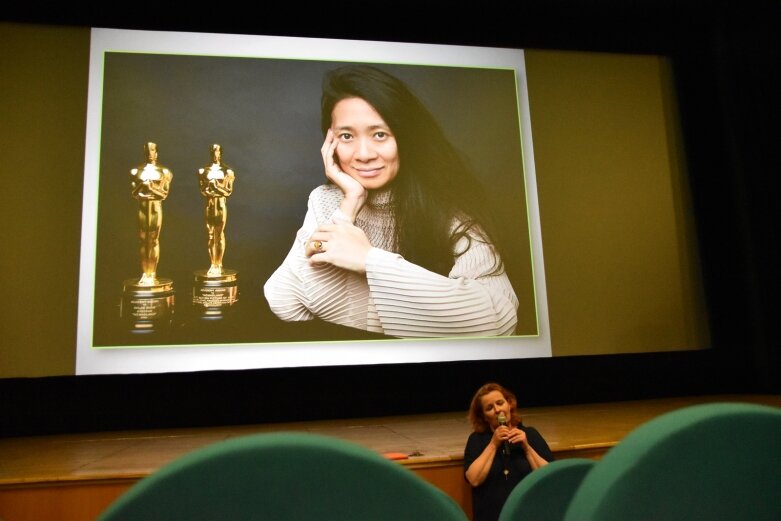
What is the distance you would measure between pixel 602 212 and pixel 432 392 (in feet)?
6.20

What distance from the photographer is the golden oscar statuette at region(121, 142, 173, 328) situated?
152 inches

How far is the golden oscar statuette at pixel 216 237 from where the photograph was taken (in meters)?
3.98

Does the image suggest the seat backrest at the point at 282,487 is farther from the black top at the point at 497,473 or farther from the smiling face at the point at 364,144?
the smiling face at the point at 364,144

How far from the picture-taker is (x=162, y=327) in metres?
3.88

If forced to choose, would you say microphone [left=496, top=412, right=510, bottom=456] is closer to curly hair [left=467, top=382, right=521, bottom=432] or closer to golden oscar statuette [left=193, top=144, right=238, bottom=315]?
curly hair [left=467, top=382, right=521, bottom=432]

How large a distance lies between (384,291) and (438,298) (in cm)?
37

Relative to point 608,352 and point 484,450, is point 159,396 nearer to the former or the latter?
point 484,450

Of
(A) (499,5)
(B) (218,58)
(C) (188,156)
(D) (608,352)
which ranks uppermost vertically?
(A) (499,5)

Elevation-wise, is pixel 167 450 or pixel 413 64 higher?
pixel 413 64

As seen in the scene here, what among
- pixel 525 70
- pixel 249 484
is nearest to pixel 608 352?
pixel 525 70

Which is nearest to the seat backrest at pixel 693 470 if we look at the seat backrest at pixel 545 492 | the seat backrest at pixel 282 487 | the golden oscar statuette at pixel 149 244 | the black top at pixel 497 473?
the seat backrest at pixel 282 487

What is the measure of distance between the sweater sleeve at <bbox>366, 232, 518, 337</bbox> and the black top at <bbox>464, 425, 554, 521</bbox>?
1.81 m

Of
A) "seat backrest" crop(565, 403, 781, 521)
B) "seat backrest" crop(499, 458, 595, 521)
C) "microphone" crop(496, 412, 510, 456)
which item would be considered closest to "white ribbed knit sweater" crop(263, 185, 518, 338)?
"microphone" crop(496, 412, 510, 456)

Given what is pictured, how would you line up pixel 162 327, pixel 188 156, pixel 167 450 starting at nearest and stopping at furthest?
pixel 167 450, pixel 162 327, pixel 188 156
